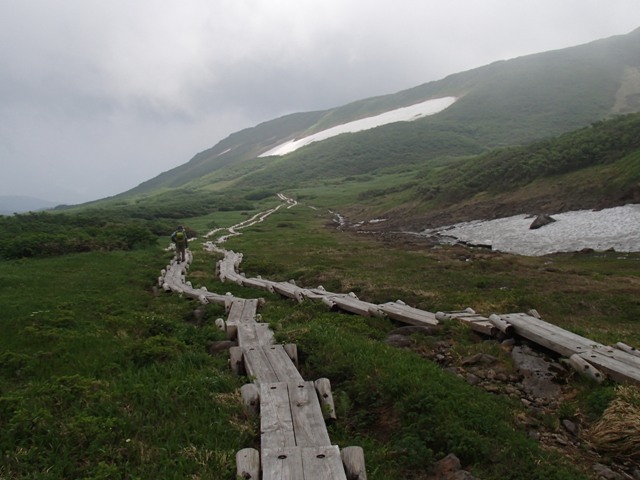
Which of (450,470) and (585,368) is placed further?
(585,368)

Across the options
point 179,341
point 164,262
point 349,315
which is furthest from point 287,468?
point 164,262

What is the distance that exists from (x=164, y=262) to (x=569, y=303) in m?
23.0

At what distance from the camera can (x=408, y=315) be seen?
1309 cm

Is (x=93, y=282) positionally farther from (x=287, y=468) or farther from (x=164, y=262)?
(x=287, y=468)

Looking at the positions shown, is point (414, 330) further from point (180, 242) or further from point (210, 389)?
point (180, 242)

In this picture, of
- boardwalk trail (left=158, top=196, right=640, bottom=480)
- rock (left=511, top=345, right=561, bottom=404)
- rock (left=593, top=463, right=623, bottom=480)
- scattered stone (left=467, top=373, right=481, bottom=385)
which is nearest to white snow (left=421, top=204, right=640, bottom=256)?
boardwalk trail (left=158, top=196, right=640, bottom=480)

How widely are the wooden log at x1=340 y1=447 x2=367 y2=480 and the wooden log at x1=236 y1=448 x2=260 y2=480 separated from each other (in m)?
1.08

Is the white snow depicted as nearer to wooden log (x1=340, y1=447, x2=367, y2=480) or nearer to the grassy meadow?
the grassy meadow

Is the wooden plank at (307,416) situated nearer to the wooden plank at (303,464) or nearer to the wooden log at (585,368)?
the wooden plank at (303,464)

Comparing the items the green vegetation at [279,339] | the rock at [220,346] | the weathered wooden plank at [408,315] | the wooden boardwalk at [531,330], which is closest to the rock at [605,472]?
the green vegetation at [279,339]

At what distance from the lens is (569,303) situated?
1798 cm

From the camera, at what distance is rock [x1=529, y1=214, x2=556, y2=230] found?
38.3 m

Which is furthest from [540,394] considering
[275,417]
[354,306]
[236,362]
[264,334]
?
[354,306]

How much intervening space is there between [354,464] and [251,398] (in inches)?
101
